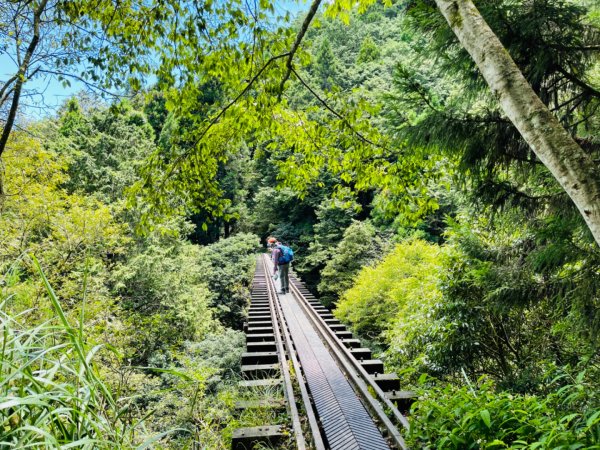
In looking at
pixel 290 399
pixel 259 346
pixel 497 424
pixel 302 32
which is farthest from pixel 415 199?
pixel 259 346

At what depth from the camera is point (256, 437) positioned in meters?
3.38

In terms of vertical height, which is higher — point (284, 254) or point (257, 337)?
point (284, 254)

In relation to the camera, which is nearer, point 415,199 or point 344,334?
point 415,199

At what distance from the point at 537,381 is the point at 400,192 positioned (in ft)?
12.7

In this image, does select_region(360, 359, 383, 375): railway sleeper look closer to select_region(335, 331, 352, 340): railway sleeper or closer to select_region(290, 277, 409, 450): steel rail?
select_region(290, 277, 409, 450): steel rail

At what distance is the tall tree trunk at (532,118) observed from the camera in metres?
1.79

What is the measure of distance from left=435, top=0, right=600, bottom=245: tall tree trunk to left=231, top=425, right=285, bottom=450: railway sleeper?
3140mm

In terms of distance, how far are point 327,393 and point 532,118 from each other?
12.7ft

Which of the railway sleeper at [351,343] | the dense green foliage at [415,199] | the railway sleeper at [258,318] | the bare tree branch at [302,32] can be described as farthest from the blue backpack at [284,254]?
the bare tree branch at [302,32]

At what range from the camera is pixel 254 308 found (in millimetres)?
10422

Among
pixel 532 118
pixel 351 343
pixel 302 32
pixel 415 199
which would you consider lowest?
pixel 351 343

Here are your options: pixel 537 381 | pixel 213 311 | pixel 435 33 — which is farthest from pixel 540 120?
pixel 213 311

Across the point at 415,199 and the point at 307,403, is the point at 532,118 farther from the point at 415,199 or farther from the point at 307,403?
the point at 307,403

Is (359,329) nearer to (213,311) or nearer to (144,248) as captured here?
(213,311)
